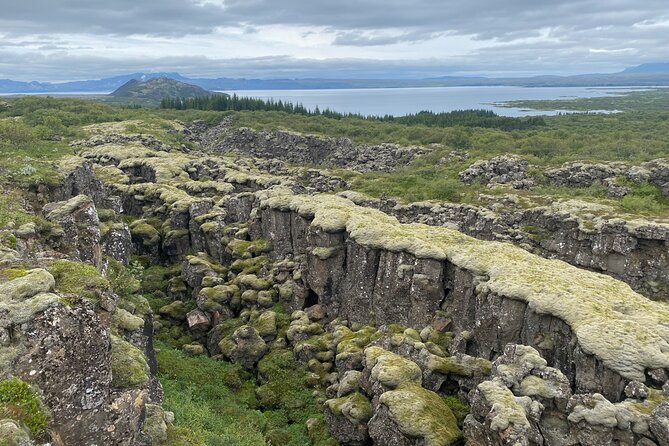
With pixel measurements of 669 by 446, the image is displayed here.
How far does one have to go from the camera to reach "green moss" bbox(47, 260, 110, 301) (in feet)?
71.9

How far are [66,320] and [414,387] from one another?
1786 centimetres

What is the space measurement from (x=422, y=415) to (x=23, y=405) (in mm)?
17742

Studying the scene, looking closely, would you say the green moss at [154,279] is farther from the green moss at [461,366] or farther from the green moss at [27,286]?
the green moss at [461,366]

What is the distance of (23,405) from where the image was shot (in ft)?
53.0

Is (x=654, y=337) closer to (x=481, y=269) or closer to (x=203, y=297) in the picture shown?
(x=481, y=269)

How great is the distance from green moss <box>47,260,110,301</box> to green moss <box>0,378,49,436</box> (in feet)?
18.3

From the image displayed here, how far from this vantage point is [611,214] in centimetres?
5475

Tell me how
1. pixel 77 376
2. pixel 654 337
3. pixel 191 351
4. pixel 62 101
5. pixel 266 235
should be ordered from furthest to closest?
pixel 62 101 → pixel 266 235 → pixel 191 351 → pixel 654 337 → pixel 77 376

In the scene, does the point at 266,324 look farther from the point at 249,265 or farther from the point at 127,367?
the point at 127,367

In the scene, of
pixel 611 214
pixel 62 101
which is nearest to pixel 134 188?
pixel 611 214

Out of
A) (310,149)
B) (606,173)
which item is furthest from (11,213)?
(310,149)

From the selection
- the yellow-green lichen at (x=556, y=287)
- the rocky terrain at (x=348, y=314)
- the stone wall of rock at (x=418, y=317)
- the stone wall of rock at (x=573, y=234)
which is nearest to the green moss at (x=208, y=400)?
the rocky terrain at (x=348, y=314)

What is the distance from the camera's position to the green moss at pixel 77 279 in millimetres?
21922

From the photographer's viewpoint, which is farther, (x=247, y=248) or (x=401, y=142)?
(x=401, y=142)
